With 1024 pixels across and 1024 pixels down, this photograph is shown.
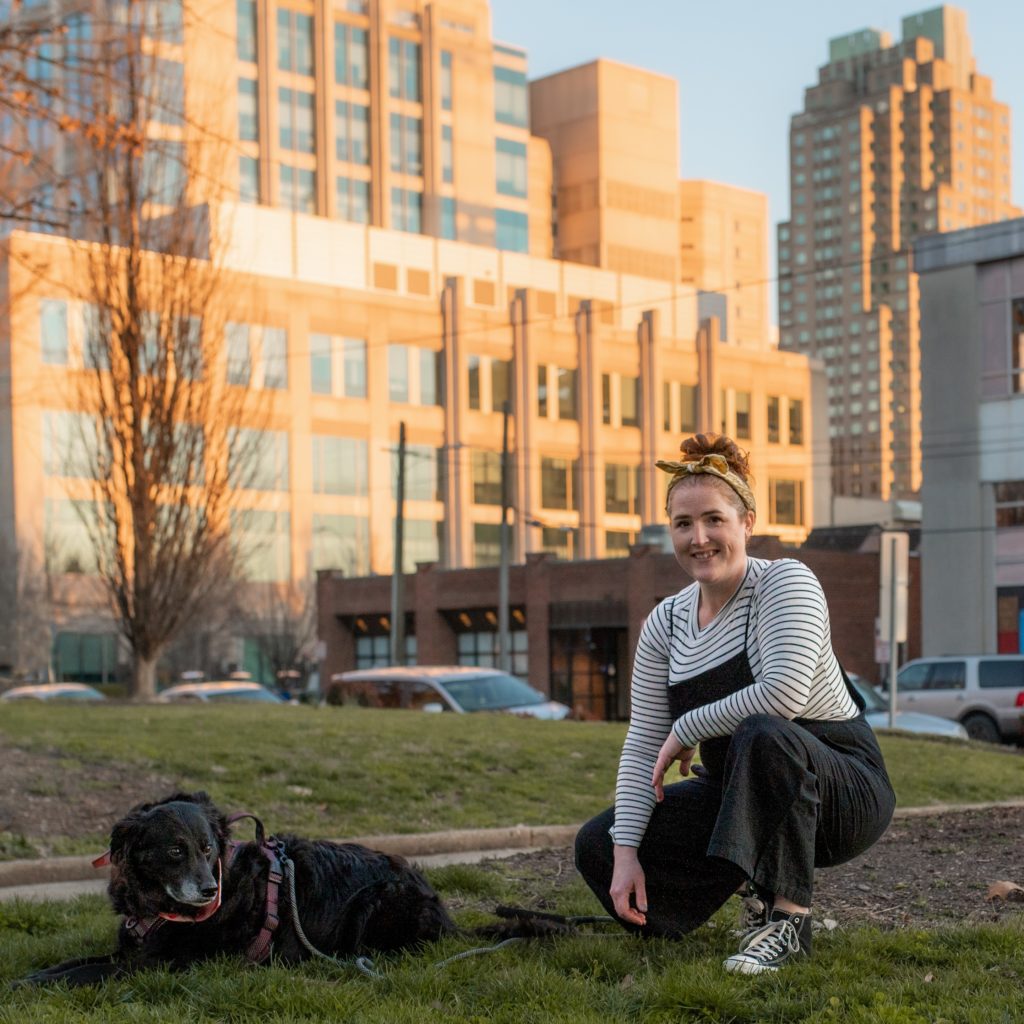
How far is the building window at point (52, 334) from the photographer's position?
73312mm

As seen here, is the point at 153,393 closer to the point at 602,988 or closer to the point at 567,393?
the point at 602,988

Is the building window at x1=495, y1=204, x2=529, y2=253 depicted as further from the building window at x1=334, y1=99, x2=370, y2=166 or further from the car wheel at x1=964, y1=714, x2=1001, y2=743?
the car wheel at x1=964, y1=714, x2=1001, y2=743

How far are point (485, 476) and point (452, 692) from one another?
63.4 m

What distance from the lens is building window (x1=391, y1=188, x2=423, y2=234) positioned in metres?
107

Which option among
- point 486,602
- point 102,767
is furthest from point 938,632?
point 102,767

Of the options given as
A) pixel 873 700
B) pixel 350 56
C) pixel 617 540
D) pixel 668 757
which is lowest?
pixel 873 700

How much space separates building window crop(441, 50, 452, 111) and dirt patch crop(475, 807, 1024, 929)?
103902 millimetres

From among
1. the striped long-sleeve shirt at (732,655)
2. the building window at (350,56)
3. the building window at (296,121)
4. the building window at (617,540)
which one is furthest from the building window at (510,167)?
the striped long-sleeve shirt at (732,655)

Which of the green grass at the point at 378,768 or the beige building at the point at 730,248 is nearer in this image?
the green grass at the point at 378,768

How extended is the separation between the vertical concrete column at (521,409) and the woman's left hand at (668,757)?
82524 mm

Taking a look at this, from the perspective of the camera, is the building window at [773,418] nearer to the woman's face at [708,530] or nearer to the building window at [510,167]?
the building window at [510,167]

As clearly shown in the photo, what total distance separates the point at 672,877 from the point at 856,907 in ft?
4.71

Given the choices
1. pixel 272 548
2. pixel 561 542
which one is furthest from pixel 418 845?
pixel 561 542

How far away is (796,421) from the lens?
9800 centimetres
